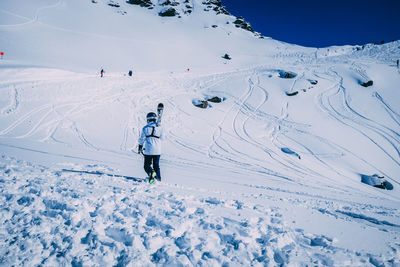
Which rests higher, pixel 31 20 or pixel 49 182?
pixel 31 20

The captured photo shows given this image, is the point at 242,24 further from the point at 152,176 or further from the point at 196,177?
the point at 152,176

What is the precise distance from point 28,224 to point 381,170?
17935 millimetres

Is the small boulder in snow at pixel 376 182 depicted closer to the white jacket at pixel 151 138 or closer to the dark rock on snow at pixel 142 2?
the white jacket at pixel 151 138

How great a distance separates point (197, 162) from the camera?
9820 millimetres

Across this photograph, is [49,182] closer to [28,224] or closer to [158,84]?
[28,224]

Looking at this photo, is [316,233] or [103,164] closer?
[316,233]

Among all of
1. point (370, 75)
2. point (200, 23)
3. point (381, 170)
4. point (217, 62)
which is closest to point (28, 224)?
point (381, 170)

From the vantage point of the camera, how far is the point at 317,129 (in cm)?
1723

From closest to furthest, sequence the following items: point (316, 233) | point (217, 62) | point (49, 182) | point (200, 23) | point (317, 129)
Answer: point (316, 233) < point (49, 182) < point (317, 129) < point (217, 62) < point (200, 23)

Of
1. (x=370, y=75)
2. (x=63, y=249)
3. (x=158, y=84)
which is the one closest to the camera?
(x=63, y=249)

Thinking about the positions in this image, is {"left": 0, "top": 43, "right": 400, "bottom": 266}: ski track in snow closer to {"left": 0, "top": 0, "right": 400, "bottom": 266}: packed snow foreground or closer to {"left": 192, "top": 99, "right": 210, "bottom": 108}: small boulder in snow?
{"left": 0, "top": 0, "right": 400, "bottom": 266}: packed snow foreground

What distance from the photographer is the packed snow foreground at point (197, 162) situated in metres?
2.65

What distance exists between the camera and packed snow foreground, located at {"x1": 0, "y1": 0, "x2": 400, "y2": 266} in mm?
2652

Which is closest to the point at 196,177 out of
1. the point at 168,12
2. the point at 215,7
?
the point at 168,12
